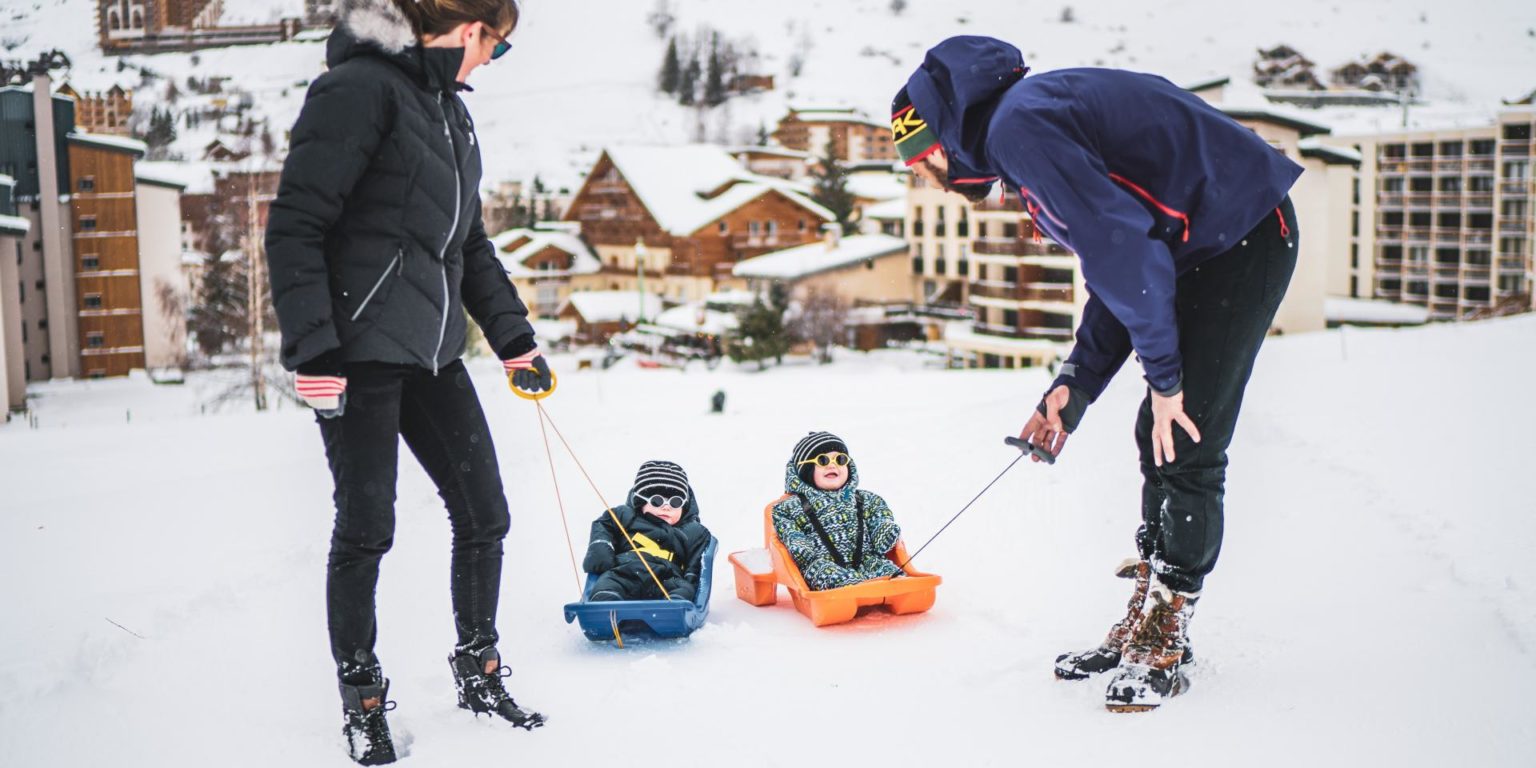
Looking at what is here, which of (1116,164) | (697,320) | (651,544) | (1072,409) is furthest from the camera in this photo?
(697,320)

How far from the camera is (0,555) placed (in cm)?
372

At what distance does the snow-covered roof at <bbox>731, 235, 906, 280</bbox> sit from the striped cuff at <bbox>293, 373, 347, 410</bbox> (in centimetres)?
2992

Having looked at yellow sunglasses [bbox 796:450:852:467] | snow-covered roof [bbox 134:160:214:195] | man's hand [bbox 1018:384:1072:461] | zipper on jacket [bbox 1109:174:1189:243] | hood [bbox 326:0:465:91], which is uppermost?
snow-covered roof [bbox 134:160:214:195]

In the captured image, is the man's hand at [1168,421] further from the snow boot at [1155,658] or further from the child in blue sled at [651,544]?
the child in blue sled at [651,544]

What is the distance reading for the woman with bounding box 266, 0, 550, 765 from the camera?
1.91m

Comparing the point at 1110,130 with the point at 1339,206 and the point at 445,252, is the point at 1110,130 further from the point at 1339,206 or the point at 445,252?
the point at 1339,206

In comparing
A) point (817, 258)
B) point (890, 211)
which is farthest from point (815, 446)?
point (890, 211)

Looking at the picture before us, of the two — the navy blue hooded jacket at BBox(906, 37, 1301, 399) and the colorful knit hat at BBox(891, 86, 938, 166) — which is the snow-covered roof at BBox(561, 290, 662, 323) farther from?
the navy blue hooded jacket at BBox(906, 37, 1301, 399)

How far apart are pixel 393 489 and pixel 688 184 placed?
38947mm

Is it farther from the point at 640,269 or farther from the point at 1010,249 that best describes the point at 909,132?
the point at 640,269

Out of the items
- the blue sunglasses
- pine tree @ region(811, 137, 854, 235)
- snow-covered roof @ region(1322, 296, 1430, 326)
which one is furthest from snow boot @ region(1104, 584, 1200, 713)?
pine tree @ region(811, 137, 854, 235)

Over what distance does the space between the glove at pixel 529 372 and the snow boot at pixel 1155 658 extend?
1374 millimetres

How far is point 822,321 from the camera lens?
30.2m

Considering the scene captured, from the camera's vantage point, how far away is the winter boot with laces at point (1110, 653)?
7.94ft
